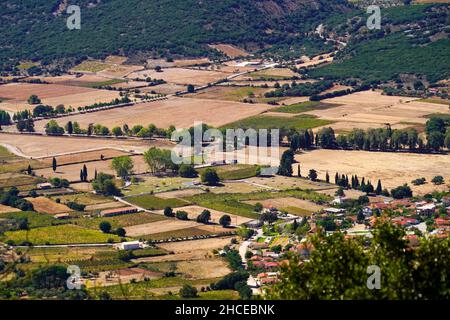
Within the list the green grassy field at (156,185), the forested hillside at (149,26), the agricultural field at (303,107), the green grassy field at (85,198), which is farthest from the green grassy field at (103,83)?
the green grassy field at (85,198)

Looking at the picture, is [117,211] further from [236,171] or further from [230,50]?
[230,50]

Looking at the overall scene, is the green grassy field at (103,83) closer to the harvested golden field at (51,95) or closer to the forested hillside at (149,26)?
the harvested golden field at (51,95)

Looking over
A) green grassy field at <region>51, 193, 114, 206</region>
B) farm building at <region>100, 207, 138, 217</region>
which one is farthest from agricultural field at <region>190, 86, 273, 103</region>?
farm building at <region>100, 207, 138, 217</region>

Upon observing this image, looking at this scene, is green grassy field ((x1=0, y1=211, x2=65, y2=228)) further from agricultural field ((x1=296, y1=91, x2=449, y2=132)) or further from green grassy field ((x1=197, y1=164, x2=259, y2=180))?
agricultural field ((x1=296, y1=91, x2=449, y2=132))

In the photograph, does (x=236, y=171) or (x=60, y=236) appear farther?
(x=236, y=171)

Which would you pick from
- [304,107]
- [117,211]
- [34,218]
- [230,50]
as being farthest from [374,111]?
[34,218]

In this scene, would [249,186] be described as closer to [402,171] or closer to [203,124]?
[402,171]
